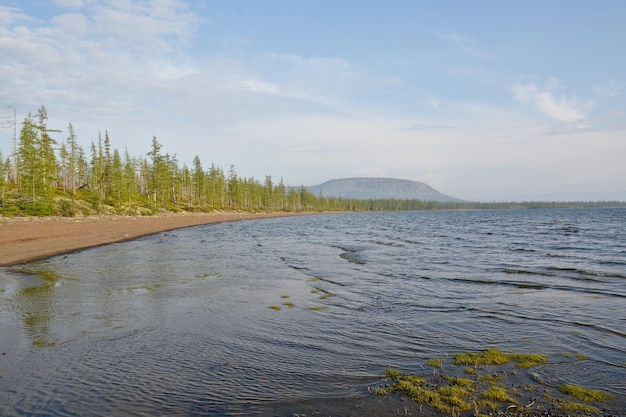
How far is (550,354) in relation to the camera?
8.42 meters

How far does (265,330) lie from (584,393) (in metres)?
7.04

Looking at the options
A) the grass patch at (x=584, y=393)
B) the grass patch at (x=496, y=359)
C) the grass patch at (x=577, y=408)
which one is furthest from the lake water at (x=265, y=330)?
the grass patch at (x=577, y=408)

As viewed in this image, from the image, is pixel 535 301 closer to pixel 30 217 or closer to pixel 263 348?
pixel 263 348

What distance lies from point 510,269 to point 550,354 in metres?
13.6

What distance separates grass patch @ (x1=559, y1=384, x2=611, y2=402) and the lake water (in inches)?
8.6

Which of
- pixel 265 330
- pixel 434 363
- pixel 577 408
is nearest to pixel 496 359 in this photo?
pixel 434 363

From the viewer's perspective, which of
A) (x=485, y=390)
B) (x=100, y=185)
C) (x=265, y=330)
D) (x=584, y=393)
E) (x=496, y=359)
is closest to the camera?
(x=584, y=393)

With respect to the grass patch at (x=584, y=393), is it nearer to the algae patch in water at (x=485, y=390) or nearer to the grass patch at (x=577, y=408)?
the algae patch in water at (x=485, y=390)

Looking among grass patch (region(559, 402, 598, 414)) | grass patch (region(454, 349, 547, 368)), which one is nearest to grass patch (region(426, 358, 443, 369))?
grass patch (region(454, 349, 547, 368))

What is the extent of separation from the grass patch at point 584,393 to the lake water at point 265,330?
0.22 metres

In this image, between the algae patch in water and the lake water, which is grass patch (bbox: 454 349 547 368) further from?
the lake water

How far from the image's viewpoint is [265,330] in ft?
34.0

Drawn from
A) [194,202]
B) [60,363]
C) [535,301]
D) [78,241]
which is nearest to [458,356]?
[535,301]

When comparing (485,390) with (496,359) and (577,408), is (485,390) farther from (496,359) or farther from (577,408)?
(496,359)
